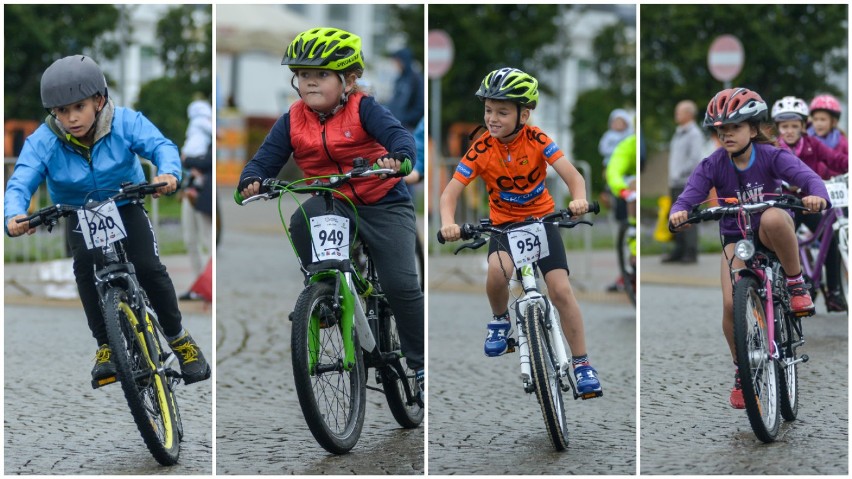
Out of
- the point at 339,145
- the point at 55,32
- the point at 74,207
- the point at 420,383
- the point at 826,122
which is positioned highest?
the point at 55,32

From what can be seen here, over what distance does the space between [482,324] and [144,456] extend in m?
4.86

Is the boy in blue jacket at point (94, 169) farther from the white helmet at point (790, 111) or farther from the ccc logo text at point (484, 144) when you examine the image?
the white helmet at point (790, 111)

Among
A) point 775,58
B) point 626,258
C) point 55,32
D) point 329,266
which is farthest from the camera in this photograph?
point 775,58

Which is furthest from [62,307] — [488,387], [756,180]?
[756,180]

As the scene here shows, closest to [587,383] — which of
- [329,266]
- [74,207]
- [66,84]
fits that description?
[329,266]

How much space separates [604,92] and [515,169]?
26.4 meters

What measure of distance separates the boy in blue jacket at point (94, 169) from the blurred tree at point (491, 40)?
68.8 feet

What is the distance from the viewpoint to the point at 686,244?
1288cm

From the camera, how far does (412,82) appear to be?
11.4 metres

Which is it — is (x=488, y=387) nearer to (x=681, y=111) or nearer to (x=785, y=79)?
(x=681, y=111)

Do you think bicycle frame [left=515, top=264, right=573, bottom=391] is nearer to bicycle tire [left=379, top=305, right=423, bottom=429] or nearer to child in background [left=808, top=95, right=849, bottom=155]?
bicycle tire [left=379, top=305, right=423, bottom=429]

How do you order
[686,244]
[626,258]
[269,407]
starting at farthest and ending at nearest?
[686,244] → [626,258] → [269,407]

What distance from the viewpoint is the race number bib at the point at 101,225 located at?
6.15 meters

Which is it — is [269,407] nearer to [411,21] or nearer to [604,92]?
[411,21]
